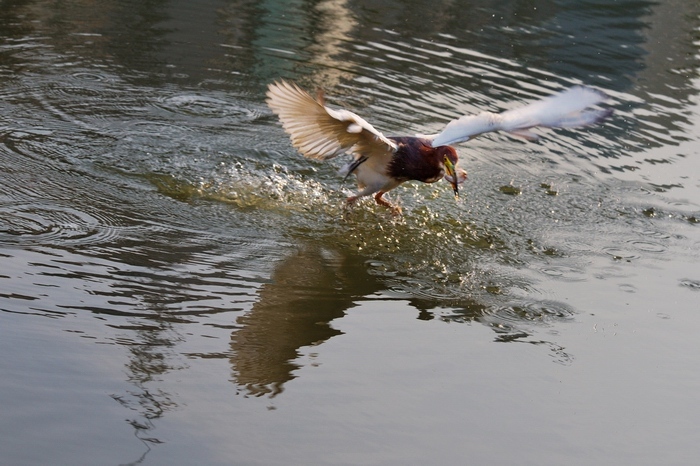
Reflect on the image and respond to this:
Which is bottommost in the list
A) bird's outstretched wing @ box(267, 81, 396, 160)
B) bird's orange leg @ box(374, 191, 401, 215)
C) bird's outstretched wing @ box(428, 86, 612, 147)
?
bird's orange leg @ box(374, 191, 401, 215)

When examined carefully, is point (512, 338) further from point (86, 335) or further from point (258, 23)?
point (258, 23)

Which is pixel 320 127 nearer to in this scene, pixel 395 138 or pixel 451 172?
pixel 395 138

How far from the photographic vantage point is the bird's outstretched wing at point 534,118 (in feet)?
16.9

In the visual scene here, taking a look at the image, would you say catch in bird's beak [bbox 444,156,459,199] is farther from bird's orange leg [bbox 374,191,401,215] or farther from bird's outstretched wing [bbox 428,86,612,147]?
bird's orange leg [bbox 374,191,401,215]

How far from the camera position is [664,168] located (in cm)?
754

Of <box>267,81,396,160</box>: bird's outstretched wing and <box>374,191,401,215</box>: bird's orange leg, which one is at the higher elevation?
<box>267,81,396,160</box>: bird's outstretched wing

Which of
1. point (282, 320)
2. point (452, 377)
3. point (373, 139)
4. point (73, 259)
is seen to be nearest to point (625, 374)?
point (452, 377)

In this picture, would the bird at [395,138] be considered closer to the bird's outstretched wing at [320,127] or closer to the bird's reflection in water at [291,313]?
the bird's outstretched wing at [320,127]

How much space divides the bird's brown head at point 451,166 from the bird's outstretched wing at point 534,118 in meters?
0.48

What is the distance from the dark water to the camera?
12.6 ft

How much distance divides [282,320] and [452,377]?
0.90 metres

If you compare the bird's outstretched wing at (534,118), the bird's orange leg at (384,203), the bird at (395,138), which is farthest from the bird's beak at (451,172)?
the bird's orange leg at (384,203)

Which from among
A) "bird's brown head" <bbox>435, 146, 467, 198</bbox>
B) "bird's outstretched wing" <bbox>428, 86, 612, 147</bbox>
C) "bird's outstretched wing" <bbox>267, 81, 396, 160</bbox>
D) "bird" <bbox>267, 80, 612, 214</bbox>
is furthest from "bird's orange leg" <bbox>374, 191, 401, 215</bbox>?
"bird's outstretched wing" <bbox>428, 86, 612, 147</bbox>

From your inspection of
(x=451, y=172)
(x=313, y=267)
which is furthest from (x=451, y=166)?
(x=313, y=267)
